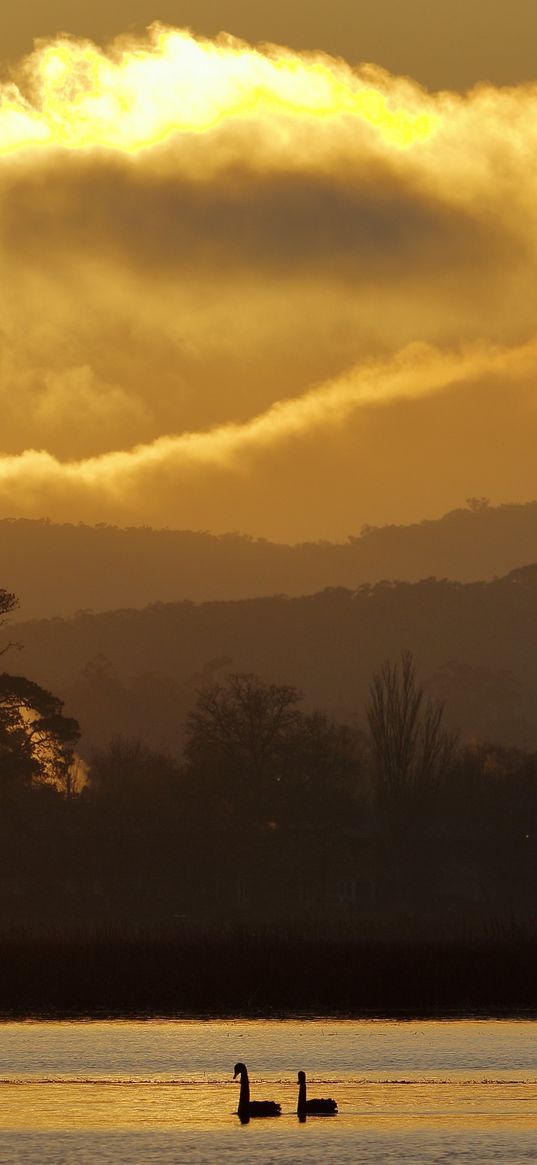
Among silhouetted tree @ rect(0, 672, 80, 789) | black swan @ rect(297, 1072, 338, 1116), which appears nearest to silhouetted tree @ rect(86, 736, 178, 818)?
silhouetted tree @ rect(0, 672, 80, 789)

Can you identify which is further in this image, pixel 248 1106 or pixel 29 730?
pixel 29 730

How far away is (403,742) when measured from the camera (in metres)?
161

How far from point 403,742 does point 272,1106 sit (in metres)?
113

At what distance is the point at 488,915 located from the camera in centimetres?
14212

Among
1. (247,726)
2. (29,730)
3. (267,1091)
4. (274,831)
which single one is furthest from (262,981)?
(247,726)

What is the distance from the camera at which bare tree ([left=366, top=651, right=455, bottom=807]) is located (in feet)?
511

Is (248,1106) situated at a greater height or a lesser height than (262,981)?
lesser

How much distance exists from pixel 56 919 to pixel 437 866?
34898 mm

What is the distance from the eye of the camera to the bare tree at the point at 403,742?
511 ft

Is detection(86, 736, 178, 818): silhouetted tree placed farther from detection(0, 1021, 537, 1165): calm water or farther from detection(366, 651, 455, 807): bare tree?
detection(0, 1021, 537, 1165): calm water

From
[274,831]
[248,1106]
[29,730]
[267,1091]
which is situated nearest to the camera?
[248,1106]

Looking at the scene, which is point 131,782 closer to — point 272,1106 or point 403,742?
point 403,742

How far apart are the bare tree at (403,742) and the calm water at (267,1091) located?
278 ft

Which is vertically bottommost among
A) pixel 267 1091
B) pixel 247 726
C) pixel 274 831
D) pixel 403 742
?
pixel 267 1091
